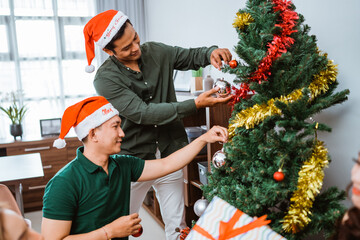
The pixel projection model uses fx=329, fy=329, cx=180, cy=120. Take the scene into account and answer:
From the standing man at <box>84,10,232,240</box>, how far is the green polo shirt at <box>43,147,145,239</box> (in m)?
0.35

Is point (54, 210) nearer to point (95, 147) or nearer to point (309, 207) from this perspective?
point (95, 147)

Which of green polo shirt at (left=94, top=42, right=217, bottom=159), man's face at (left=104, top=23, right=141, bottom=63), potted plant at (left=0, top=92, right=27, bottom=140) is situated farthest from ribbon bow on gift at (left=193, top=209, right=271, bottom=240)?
potted plant at (left=0, top=92, right=27, bottom=140)

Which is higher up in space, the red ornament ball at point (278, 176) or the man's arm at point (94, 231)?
the red ornament ball at point (278, 176)

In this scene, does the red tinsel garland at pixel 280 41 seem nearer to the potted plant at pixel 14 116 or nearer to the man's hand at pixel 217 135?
the man's hand at pixel 217 135

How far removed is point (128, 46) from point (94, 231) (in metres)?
0.96

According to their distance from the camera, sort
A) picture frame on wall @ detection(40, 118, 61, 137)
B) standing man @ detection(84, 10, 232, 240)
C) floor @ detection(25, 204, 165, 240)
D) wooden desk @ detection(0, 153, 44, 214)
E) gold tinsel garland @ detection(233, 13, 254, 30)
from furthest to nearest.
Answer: picture frame on wall @ detection(40, 118, 61, 137)
floor @ detection(25, 204, 165, 240)
wooden desk @ detection(0, 153, 44, 214)
standing man @ detection(84, 10, 232, 240)
gold tinsel garland @ detection(233, 13, 254, 30)

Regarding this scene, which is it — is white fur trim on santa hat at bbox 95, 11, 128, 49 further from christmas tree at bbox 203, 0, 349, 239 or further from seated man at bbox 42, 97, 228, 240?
christmas tree at bbox 203, 0, 349, 239

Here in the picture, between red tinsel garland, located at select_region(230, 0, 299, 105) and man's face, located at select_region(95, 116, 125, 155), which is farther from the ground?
red tinsel garland, located at select_region(230, 0, 299, 105)

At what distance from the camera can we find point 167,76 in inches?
80.0

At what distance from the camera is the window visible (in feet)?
13.7

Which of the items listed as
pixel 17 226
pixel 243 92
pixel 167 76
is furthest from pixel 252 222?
pixel 167 76

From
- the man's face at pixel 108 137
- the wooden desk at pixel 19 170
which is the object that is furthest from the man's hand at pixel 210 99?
the wooden desk at pixel 19 170

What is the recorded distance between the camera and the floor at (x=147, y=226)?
2.92 m

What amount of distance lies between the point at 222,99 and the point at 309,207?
57 centimetres
